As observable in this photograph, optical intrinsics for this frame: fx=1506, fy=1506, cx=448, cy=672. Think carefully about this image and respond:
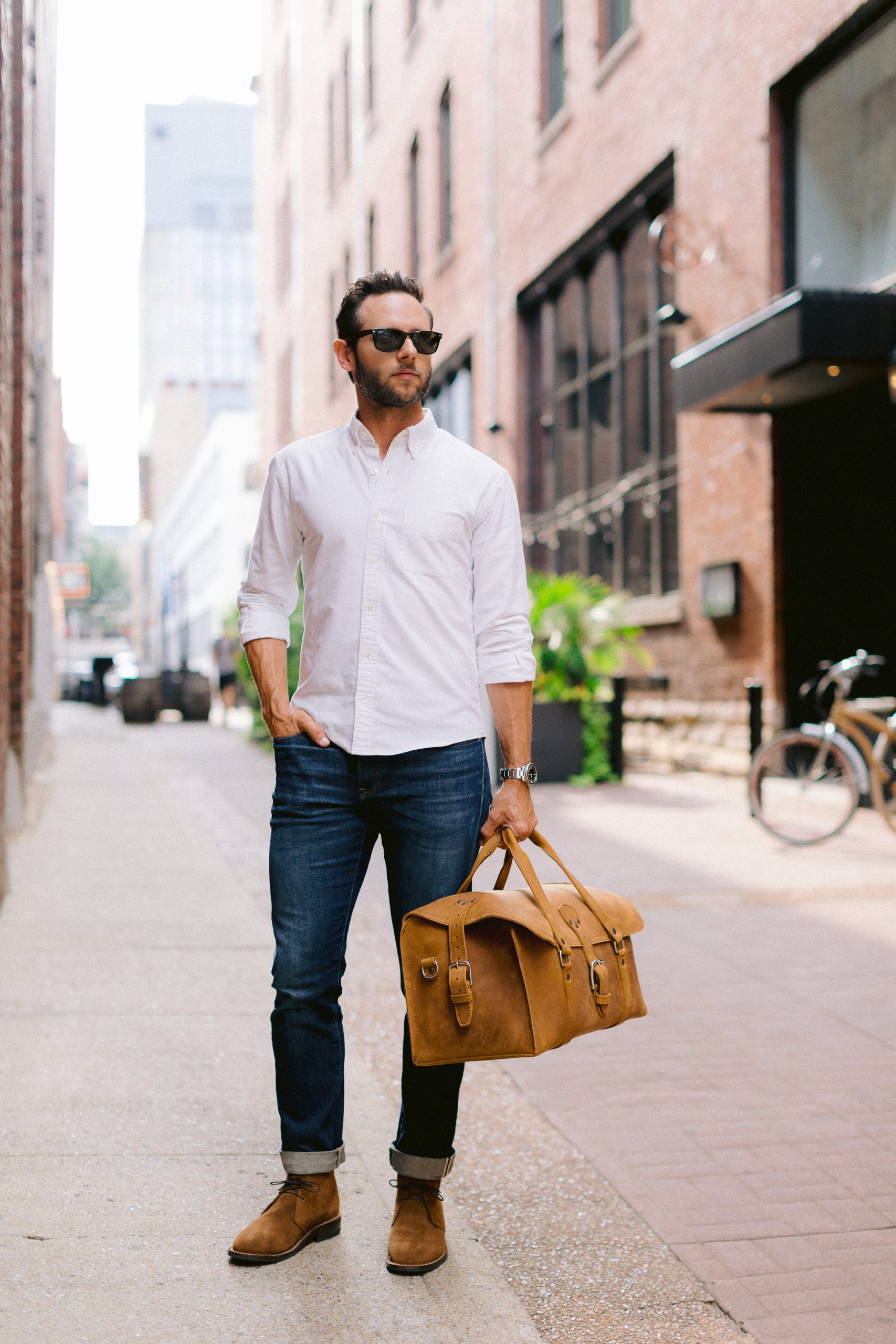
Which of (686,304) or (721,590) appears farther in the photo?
(686,304)

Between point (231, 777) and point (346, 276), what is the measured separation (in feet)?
57.0

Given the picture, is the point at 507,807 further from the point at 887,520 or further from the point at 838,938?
the point at 887,520

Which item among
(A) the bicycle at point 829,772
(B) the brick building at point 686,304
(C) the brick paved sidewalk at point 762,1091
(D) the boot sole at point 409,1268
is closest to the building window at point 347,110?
(B) the brick building at point 686,304

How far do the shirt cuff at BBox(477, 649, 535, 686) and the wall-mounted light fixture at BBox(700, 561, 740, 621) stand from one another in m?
10.4

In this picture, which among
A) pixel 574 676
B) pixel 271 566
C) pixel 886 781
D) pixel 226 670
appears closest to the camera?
pixel 271 566

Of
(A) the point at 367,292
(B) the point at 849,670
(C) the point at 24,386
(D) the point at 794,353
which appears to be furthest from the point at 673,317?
(A) the point at 367,292

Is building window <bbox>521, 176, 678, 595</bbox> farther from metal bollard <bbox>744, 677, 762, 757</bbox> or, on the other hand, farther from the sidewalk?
the sidewalk

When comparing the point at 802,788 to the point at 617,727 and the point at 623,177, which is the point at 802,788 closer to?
the point at 617,727

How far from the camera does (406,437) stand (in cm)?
324

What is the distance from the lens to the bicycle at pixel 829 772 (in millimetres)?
→ 9211

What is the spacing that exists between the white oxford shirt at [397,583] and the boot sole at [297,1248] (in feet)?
3.48

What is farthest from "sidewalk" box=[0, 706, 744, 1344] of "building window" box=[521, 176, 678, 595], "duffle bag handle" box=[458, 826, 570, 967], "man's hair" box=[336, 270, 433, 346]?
"building window" box=[521, 176, 678, 595]

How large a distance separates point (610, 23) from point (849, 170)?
6.03 m

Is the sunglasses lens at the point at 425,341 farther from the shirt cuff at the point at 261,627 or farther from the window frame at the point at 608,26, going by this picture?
the window frame at the point at 608,26
